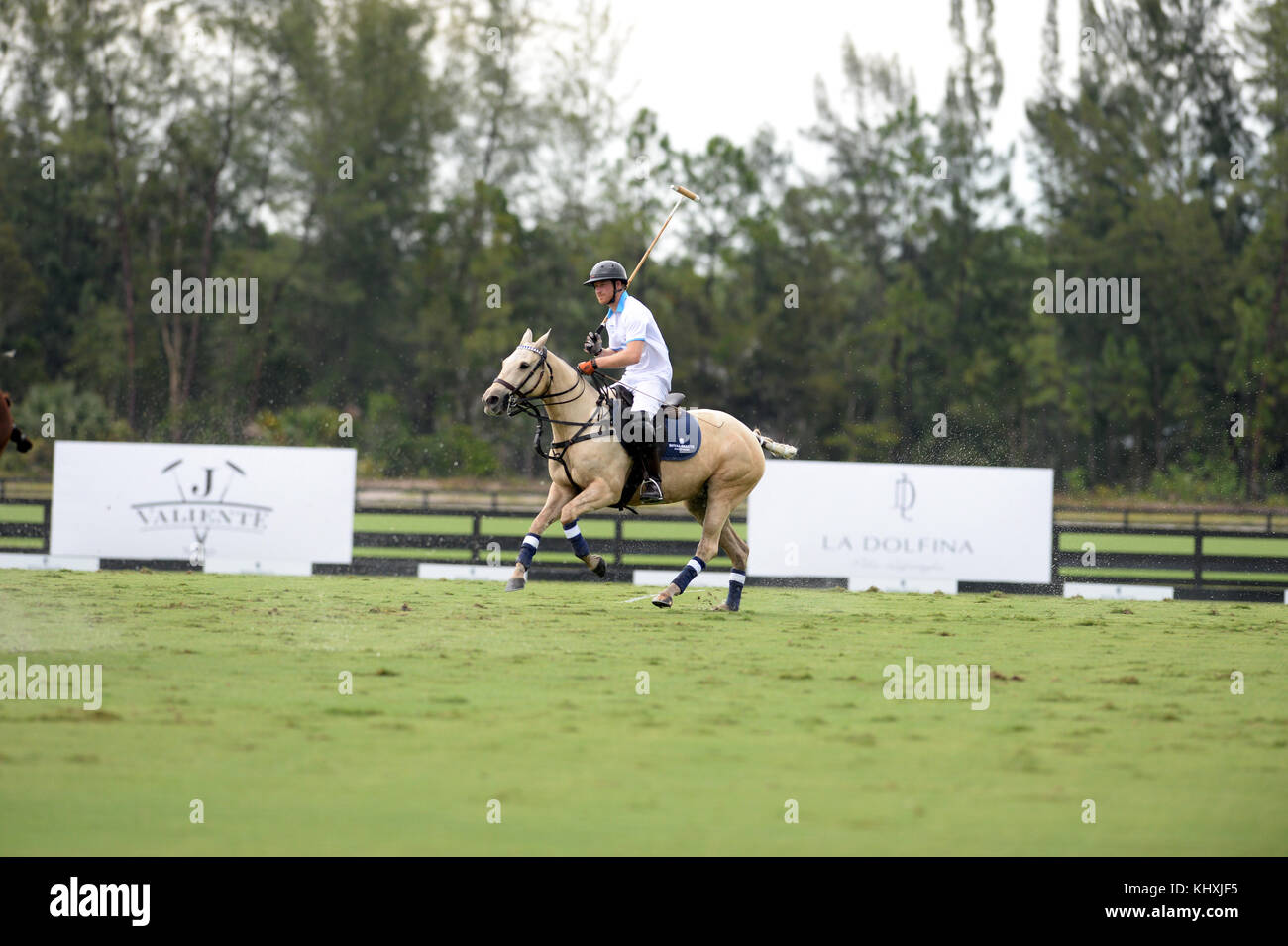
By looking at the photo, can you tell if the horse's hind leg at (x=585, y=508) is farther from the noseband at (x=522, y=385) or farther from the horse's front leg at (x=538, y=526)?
the noseband at (x=522, y=385)

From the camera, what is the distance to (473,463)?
3819 cm

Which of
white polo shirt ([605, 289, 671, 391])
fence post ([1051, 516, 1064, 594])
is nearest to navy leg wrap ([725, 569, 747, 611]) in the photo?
white polo shirt ([605, 289, 671, 391])

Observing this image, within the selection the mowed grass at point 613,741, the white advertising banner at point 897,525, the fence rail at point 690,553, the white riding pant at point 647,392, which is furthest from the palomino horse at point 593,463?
the fence rail at point 690,553

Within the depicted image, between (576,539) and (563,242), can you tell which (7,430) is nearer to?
(576,539)

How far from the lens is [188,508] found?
658 inches

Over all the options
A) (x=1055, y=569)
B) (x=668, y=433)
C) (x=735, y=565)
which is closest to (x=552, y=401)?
(x=668, y=433)

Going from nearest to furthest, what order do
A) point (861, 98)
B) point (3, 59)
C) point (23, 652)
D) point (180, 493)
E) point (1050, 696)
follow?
point (1050, 696)
point (23, 652)
point (180, 493)
point (3, 59)
point (861, 98)

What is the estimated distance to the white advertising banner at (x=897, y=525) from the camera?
16.9 meters

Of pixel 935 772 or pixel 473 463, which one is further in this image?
pixel 473 463

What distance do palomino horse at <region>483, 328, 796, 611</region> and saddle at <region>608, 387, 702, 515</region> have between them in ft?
0.25

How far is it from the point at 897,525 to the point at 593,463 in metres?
6.06
